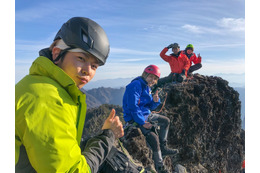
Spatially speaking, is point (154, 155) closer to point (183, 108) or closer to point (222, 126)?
point (183, 108)

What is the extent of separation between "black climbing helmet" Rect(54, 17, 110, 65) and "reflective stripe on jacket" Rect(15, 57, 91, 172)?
661 mm

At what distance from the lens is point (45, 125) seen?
1806 mm

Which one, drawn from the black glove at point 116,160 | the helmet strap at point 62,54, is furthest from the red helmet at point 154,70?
the helmet strap at point 62,54

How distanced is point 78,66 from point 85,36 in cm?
47

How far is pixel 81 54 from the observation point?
2.60m

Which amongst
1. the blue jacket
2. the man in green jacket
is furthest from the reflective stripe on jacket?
the blue jacket

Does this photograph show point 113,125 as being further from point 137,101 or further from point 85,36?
point 137,101

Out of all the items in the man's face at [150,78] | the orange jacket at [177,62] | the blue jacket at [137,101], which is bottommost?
the blue jacket at [137,101]

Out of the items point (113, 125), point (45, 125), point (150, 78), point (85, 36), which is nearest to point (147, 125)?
point (150, 78)

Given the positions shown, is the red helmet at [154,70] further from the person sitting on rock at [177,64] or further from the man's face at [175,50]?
the man's face at [175,50]

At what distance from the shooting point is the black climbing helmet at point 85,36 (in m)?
2.62

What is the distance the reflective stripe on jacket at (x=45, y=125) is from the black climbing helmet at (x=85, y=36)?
0.66 metres

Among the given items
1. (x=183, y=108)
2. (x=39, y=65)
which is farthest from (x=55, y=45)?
(x=183, y=108)

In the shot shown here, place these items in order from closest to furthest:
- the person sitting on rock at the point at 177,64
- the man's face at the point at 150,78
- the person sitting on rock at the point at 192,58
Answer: the man's face at the point at 150,78
the person sitting on rock at the point at 177,64
the person sitting on rock at the point at 192,58
